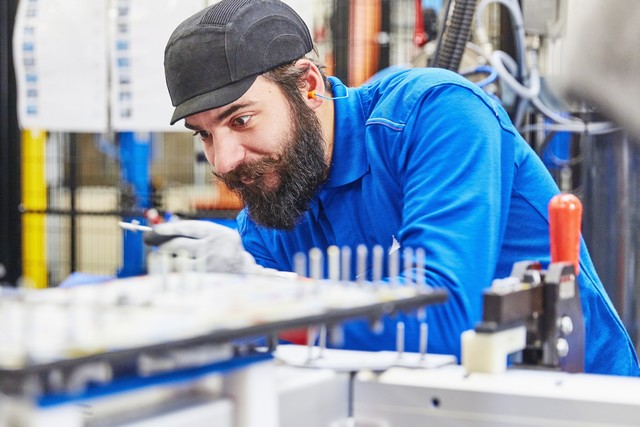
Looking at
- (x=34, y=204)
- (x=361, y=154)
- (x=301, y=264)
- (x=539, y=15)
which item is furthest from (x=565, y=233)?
(x=34, y=204)

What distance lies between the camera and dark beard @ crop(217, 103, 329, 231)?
1512 millimetres

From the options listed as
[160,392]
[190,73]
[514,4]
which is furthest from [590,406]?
[514,4]

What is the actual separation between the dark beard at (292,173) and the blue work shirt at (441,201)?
0.03m

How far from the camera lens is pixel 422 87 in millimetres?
1388

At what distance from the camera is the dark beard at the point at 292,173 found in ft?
4.96

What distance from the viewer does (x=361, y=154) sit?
59.4 inches

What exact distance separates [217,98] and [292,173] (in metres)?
0.21

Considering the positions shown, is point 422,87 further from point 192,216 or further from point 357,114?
point 192,216

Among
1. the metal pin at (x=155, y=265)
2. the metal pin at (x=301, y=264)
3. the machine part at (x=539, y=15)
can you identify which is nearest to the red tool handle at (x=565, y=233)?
the metal pin at (x=301, y=264)

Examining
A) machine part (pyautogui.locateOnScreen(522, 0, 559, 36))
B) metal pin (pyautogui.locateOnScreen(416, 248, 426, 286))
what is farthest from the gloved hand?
machine part (pyautogui.locateOnScreen(522, 0, 559, 36))

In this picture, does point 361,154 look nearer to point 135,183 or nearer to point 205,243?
point 205,243

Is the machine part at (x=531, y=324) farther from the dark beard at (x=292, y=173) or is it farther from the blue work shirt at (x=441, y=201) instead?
the dark beard at (x=292, y=173)

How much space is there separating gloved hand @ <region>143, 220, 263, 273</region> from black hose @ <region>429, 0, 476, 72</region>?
1.55 metres

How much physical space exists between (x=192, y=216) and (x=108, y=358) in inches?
118
